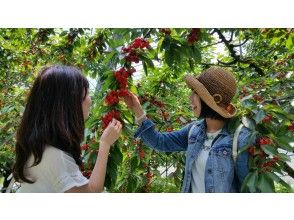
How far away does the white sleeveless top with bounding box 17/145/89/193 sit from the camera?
3.62ft

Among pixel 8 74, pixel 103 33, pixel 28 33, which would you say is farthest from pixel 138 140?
pixel 8 74

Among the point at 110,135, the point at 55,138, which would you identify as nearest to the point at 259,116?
the point at 110,135

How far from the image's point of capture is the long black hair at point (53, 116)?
45.4 inches

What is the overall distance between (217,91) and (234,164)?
0.29 metres

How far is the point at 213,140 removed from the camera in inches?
55.3

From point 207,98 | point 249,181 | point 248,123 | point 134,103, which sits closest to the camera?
point 249,181

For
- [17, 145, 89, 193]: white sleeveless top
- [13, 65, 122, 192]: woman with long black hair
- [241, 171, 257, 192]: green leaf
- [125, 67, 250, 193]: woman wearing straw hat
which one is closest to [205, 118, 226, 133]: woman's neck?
[125, 67, 250, 193]: woman wearing straw hat

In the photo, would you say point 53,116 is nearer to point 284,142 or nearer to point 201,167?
point 201,167

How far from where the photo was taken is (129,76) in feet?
5.00

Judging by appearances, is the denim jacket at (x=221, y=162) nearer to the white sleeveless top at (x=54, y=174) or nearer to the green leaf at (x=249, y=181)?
the green leaf at (x=249, y=181)

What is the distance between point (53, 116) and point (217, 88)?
0.62 metres

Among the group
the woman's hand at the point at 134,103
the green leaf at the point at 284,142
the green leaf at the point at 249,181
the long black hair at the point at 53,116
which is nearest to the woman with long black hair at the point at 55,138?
the long black hair at the point at 53,116

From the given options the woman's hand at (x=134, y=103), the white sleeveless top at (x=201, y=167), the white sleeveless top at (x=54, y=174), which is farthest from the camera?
the woman's hand at (x=134, y=103)

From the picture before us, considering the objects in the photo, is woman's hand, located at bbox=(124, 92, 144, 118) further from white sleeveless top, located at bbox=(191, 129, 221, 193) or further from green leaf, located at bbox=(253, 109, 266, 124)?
green leaf, located at bbox=(253, 109, 266, 124)
